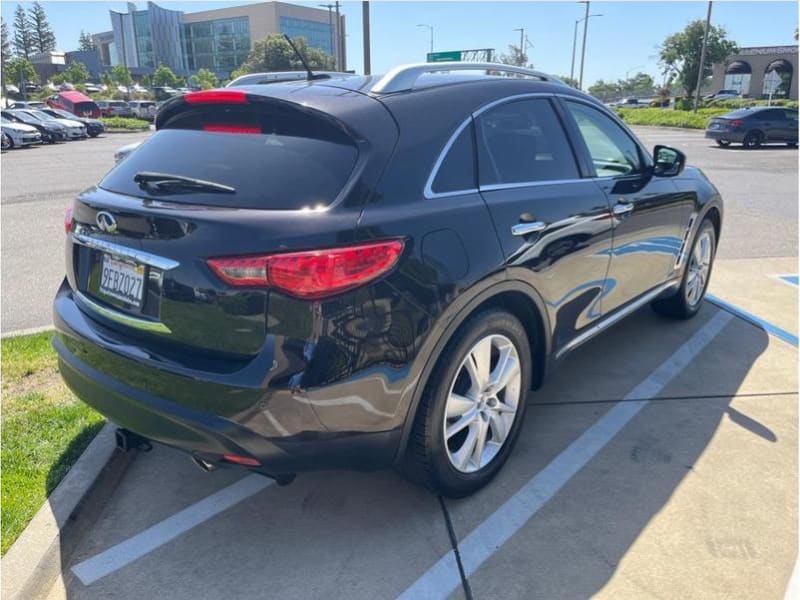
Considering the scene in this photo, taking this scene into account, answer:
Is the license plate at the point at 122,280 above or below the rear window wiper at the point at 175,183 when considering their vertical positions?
below

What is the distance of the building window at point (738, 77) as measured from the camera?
6900 centimetres

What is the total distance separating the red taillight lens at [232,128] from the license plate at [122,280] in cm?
68

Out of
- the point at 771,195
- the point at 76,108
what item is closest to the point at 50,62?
the point at 76,108

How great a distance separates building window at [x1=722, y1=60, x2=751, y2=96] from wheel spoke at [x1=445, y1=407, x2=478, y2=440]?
77084 millimetres

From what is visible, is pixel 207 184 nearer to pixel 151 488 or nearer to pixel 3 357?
pixel 151 488

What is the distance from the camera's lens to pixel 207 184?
242 cm

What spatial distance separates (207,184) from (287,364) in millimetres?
786

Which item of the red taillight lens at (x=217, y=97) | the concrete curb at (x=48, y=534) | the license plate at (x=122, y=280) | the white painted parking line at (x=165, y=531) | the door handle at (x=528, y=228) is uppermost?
the red taillight lens at (x=217, y=97)

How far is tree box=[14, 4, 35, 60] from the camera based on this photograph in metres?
113

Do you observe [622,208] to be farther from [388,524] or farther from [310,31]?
[310,31]

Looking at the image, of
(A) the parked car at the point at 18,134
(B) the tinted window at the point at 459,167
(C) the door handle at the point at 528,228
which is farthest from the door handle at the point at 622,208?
(A) the parked car at the point at 18,134

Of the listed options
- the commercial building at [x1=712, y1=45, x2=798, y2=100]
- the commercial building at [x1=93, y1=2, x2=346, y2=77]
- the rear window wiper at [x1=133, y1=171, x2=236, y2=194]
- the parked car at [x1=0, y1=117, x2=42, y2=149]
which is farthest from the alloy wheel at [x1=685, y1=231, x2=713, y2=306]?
the commercial building at [x1=93, y1=2, x2=346, y2=77]

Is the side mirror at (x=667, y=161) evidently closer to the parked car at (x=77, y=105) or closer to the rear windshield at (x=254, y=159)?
the rear windshield at (x=254, y=159)

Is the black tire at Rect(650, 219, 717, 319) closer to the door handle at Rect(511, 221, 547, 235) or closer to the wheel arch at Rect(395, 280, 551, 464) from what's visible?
the wheel arch at Rect(395, 280, 551, 464)
